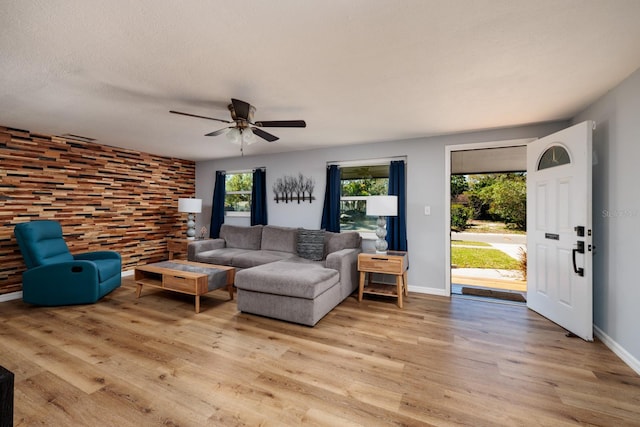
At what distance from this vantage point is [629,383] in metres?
2.00

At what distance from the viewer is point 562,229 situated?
288 centimetres

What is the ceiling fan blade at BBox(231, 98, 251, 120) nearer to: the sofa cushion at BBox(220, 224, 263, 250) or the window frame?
the window frame

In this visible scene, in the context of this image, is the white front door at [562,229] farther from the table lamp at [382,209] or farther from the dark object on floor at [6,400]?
the dark object on floor at [6,400]

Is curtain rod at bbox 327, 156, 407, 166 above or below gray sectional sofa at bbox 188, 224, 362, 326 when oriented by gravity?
above

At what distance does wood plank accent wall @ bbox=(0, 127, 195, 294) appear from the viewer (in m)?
3.75

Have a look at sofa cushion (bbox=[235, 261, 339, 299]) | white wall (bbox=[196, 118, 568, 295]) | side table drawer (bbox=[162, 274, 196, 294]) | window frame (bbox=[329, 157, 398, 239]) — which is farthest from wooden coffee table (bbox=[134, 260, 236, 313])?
white wall (bbox=[196, 118, 568, 295])

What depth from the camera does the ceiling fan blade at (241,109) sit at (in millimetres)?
2475

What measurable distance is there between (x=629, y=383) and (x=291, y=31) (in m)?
3.24

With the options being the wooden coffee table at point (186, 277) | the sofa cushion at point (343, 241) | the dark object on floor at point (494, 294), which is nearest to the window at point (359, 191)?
the sofa cushion at point (343, 241)

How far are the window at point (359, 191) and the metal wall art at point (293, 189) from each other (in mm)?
563

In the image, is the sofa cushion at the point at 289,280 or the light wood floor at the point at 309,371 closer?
the light wood floor at the point at 309,371

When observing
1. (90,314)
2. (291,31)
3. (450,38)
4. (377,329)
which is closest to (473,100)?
(450,38)

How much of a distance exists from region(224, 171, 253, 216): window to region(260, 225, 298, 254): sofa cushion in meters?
0.95

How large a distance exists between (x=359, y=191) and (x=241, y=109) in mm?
2605
